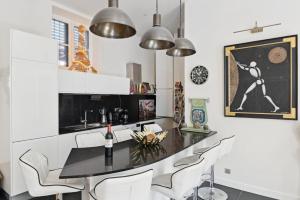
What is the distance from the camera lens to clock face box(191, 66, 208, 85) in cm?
339

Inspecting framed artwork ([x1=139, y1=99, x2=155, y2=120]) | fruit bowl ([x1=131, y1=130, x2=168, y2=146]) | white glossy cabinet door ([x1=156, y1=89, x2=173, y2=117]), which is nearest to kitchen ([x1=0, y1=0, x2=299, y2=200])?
fruit bowl ([x1=131, y1=130, x2=168, y2=146])

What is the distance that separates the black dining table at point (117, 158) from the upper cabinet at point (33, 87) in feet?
3.46

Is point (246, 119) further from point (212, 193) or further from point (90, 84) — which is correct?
point (90, 84)

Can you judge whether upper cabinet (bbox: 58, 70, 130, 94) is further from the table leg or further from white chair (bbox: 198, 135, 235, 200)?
white chair (bbox: 198, 135, 235, 200)

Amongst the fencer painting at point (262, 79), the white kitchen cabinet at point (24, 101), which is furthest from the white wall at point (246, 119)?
the white kitchen cabinet at point (24, 101)

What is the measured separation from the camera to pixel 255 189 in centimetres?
289

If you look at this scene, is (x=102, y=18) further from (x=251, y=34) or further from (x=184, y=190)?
(x=251, y=34)

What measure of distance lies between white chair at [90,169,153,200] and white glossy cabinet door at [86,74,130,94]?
8.76ft

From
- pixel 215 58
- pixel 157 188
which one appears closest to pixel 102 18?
pixel 157 188

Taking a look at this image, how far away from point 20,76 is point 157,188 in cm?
223

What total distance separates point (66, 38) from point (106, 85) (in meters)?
1.23

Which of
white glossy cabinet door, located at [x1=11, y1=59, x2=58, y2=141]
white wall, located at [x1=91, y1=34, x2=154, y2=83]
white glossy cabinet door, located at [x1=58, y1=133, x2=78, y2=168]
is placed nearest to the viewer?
white glossy cabinet door, located at [x1=11, y1=59, x2=58, y2=141]

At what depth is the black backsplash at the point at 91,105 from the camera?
12.2 feet

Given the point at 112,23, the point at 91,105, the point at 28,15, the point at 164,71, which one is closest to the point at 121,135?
the point at 112,23
